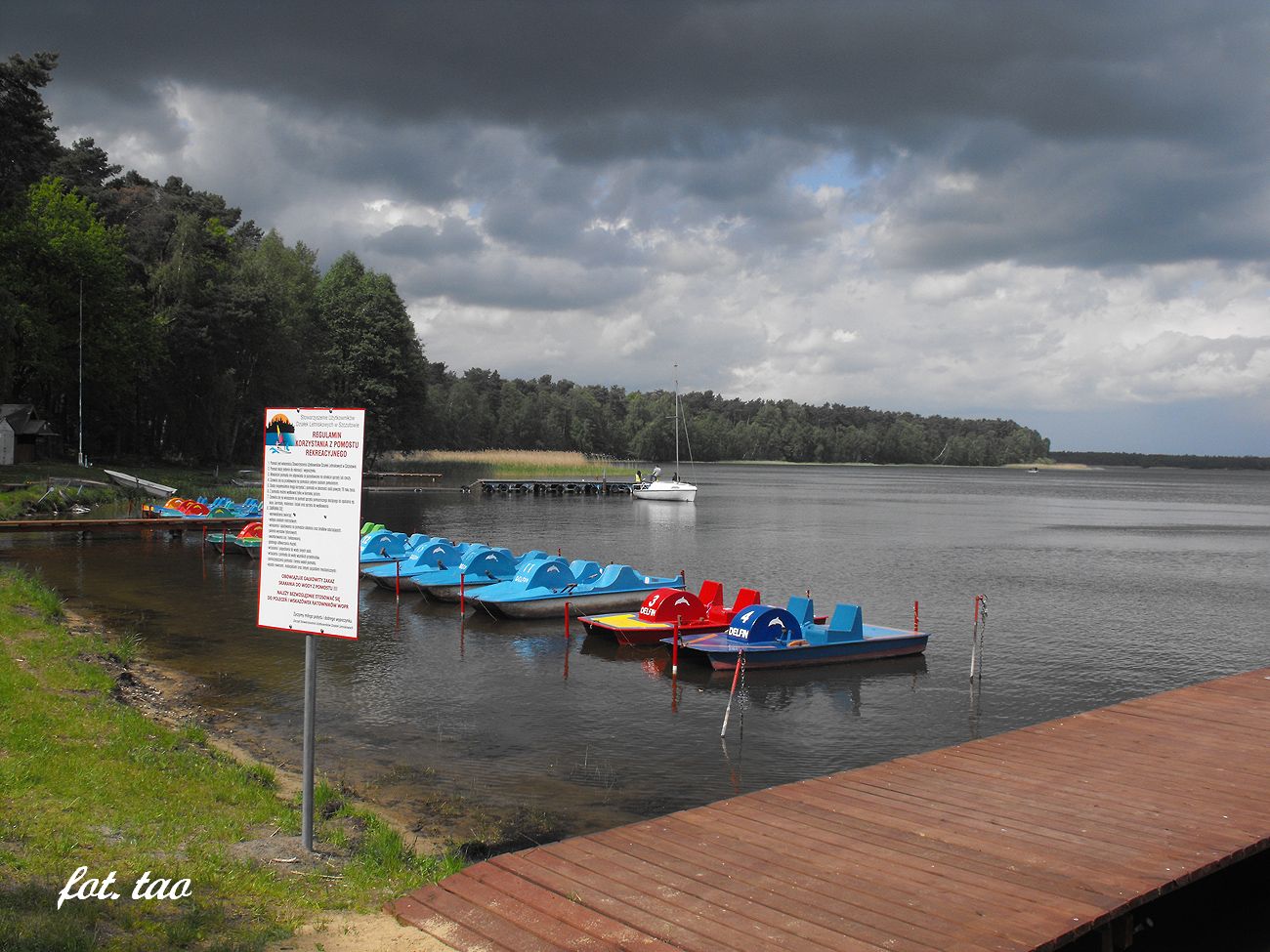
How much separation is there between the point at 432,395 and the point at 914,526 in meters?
83.9

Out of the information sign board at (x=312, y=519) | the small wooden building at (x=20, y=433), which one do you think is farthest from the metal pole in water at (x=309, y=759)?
the small wooden building at (x=20, y=433)

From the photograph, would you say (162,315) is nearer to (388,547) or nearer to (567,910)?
(388,547)

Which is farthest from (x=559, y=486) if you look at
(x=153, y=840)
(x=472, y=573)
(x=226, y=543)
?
(x=153, y=840)

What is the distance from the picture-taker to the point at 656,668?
20.5 metres

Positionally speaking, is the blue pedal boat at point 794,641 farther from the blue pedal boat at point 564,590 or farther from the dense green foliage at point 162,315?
the dense green foliage at point 162,315

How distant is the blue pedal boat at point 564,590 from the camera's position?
2519 centimetres

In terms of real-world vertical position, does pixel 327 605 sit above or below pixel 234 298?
below

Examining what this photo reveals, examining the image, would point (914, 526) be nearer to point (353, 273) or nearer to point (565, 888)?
point (353, 273)

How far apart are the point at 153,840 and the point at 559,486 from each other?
79.9 m

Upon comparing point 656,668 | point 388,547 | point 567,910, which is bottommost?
point 656,668

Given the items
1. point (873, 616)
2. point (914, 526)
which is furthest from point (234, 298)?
point (873, 616)

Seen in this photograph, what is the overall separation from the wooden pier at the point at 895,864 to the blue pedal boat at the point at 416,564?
810 inches

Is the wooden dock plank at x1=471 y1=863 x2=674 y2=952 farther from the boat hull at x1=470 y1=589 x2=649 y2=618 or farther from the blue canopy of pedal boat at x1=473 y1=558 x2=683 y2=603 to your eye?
the blue canopy of pedal boat at x1=473 y1=558 x2=683 y2=603

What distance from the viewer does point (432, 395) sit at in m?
135
